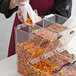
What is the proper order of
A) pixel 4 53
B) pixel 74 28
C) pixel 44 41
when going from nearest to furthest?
1. pixel 44 41
2. pixel 74 28
3. pixel 4 53

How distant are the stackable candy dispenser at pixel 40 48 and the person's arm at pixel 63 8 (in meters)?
0.87

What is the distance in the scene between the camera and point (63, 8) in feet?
6.32

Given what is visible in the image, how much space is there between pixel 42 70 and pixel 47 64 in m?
0.06

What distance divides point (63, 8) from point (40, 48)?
1.09 metres

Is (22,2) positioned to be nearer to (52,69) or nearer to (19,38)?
(19,38)

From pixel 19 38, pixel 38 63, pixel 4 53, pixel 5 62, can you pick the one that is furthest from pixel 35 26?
pixel 4 53

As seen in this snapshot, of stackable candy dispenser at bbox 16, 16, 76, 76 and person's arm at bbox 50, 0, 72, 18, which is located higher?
stackable candy dispenser at bbox 16, 16, 76, 76

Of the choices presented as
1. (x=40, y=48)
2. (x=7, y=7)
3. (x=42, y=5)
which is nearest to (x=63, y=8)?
(x=42, y=5)

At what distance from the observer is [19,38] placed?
98 cm

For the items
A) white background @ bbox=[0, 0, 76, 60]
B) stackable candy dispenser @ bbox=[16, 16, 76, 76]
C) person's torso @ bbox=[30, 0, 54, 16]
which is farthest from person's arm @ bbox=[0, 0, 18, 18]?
white background @ bbox=[0, 0, 76, 60]

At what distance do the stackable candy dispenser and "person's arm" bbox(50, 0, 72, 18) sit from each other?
87 centimetres

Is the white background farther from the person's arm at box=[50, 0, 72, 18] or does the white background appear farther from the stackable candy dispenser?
the stackable candy dispenser

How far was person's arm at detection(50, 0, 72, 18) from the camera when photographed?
6.20 feet

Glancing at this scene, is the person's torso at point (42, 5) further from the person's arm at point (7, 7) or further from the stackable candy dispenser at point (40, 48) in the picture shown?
the stackable candy dispenser at point (40, 48)
